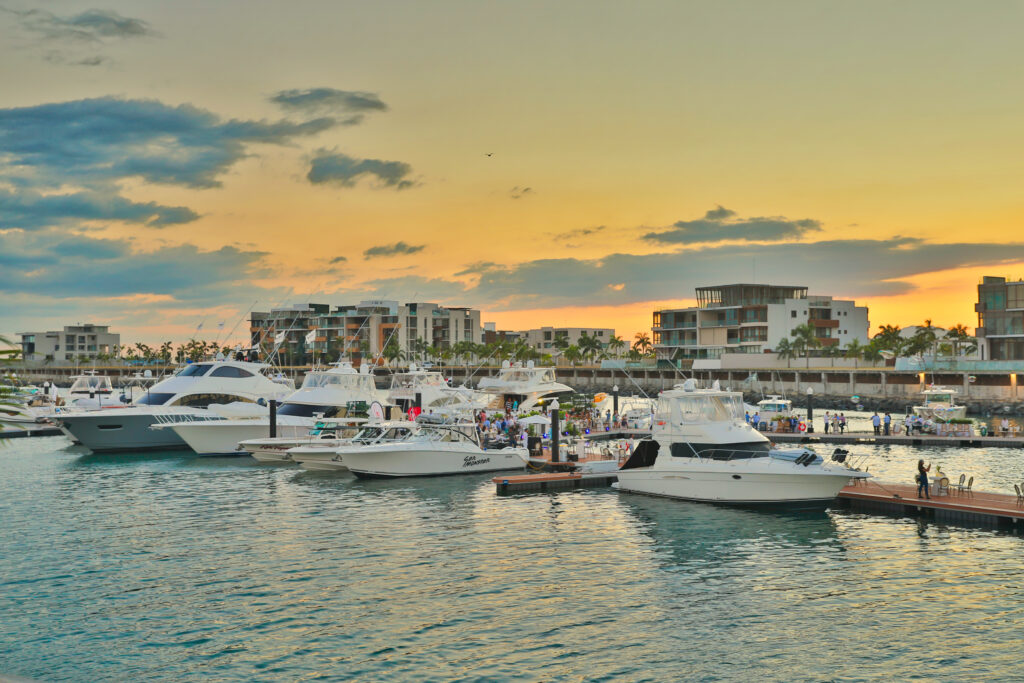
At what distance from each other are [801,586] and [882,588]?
190 centimetres

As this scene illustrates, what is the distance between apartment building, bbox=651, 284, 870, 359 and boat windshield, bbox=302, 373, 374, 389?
77697 mm

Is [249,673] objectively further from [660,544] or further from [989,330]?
[989,330]

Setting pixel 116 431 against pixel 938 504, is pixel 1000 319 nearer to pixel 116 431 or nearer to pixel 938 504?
pixel 938 504

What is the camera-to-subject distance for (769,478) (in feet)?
97.8

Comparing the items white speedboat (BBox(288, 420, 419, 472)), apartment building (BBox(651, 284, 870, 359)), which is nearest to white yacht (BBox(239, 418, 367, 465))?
white speedboat (BBox(288, 420, 419, 472))

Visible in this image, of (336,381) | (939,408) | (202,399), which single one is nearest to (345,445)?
(336,381)

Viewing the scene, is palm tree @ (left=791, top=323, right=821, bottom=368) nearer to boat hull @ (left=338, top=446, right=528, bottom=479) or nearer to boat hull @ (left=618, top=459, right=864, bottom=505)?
boat hull @ (left=338, top=446, right=528, bottom=479)

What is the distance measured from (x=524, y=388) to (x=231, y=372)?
924 inches

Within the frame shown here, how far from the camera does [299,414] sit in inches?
1986

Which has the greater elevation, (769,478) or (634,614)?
(769,478)

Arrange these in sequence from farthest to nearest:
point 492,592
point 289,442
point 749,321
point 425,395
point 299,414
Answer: point 749,321 → point 425,395 → point 299,414 → point 289,442 → point 492,592

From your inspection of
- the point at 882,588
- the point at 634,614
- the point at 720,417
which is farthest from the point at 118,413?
the point at 882,588

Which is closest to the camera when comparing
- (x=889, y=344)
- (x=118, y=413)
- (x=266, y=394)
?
(x=118, y=413)

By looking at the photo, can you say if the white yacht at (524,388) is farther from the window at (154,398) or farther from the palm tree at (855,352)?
the palm tree at (855,352)
